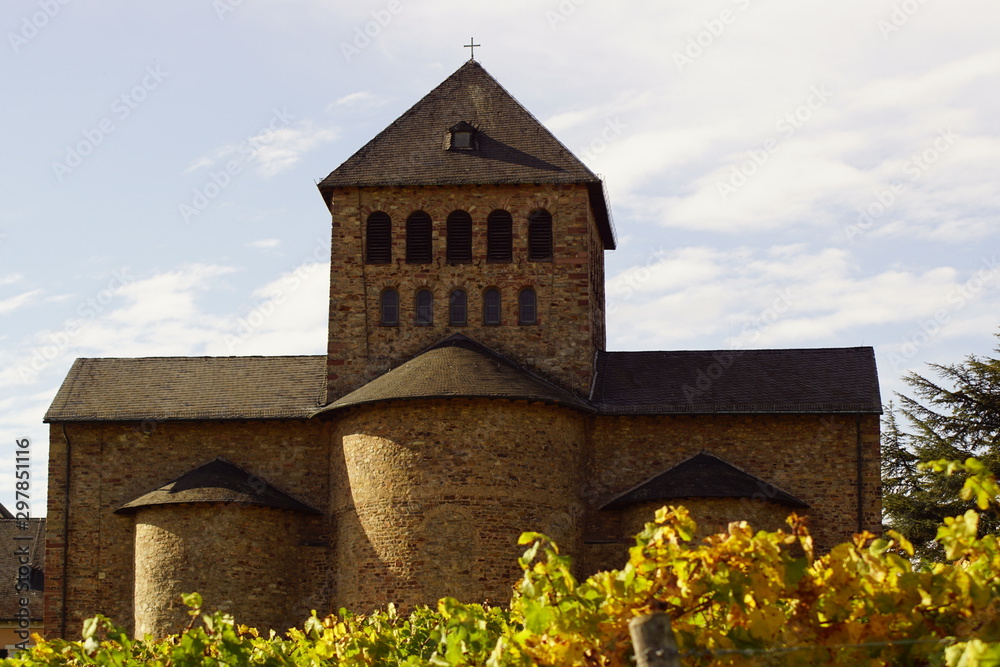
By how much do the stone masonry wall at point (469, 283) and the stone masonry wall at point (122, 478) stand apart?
1.75 meters

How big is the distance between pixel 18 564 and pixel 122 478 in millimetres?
10465

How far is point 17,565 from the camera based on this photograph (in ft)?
125

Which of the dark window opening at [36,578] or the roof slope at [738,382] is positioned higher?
the roof slope at [738,382]

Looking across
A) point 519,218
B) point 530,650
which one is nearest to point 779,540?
point 530,650

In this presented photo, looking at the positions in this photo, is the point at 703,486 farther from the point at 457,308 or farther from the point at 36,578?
the point at 36,578

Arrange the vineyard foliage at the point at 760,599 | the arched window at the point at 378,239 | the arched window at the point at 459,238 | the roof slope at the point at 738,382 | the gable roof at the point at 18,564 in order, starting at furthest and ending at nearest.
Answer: the gable roof at the point at 18,564
the arched window at the point at 378,239
the arched window at the point at 459,238
the roof slope at the point at 738,382
the vineyard foliage at the point at 760,599

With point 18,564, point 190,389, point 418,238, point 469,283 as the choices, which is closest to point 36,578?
point 18,564

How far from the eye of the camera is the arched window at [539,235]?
29828mm

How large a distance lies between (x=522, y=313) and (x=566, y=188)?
2917 millimetres

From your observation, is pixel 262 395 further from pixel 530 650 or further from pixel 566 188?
pixel 530 650

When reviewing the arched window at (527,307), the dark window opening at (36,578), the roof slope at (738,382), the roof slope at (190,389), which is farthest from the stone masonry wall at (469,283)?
the dark window opening at (36,578)

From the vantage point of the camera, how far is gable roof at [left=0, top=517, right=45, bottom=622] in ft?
123

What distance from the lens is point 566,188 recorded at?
2983cm

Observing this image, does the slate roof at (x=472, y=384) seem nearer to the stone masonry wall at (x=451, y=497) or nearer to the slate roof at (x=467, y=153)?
the stone masonry wall at (x=451, y=497)
